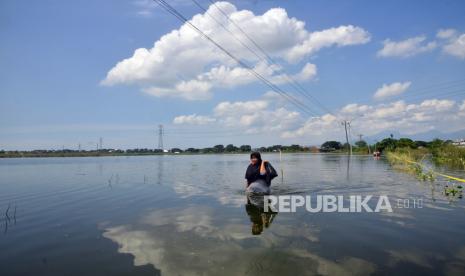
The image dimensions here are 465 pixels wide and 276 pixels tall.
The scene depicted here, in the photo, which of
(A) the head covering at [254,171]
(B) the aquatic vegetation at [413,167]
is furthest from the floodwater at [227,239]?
(B) the aquatic vegetation at [413,167]

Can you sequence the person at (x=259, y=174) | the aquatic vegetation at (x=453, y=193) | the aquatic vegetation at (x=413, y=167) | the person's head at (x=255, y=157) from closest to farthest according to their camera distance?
the aquatic vegetation at (x=453, y=193), the person's head at (x=255, y=157), the person at (x=259, y=174), the aquatic vegetation at (x=413, y=167)

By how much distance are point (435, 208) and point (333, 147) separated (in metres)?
159

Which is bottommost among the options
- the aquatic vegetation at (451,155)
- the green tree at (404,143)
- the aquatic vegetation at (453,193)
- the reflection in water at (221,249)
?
the reflection in water at (221,249)

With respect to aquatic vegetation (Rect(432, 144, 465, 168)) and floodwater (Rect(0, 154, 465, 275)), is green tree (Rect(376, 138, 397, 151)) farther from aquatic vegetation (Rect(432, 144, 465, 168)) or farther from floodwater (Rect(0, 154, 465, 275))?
floodwater (Rect(0, 154, 465, 275))

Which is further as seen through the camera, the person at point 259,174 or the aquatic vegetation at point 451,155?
the aquatic vegetation at point 451,155

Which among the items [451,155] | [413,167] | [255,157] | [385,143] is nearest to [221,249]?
[255,157]

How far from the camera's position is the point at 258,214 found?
13008 mm

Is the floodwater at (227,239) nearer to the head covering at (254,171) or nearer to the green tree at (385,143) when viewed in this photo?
the head covering at (254,171)

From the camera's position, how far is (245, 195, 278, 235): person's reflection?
1107 cm

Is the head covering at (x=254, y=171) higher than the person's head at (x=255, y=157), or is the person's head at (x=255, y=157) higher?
the person's head at (x=255, y=157)

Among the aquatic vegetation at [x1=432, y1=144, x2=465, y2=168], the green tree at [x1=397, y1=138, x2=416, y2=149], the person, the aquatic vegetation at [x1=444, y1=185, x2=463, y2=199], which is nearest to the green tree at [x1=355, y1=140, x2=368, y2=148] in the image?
the green tree at [x1=397, y1=138, x2=416, y2=149]

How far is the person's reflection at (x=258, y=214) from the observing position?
436 inches

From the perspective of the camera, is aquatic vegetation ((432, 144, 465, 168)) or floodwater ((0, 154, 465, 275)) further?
aquatic vegetation ((432, 144, 465, 168))

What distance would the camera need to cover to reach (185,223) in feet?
38.8
